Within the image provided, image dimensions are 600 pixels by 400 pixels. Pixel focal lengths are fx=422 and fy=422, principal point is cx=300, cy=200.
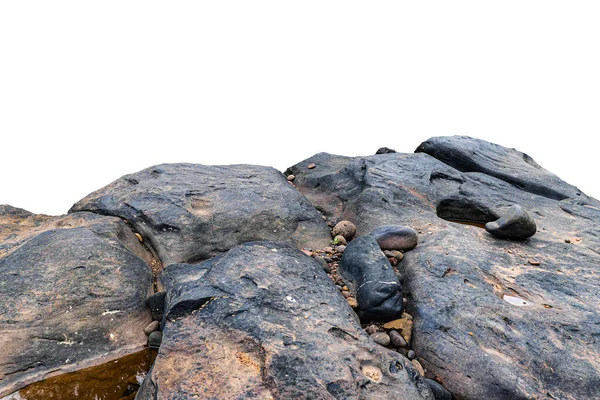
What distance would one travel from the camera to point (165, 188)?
194 inches

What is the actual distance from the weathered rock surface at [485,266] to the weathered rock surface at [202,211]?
0.74 metres

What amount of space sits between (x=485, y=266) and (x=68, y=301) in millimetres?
3602

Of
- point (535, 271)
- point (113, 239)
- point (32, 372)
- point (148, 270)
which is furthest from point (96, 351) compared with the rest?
point (535, 271)

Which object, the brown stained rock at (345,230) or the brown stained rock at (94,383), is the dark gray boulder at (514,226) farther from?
the brown stained rock at (94,383)

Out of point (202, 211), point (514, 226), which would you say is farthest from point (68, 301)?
point (514, 226)

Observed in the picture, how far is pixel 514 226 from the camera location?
446 cm

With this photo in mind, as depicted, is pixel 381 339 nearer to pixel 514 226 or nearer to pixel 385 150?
pixel 514 226

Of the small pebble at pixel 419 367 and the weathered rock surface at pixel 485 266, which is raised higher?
the weathered rock surface at pixel 485 266

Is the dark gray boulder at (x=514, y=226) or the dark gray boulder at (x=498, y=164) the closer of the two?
the dark gray boulder at (x=514, y=226)

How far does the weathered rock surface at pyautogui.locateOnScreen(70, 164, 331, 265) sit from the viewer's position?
14.1ft

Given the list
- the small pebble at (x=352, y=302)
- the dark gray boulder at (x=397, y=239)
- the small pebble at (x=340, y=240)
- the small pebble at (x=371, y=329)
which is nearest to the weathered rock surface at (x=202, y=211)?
the small pebble at (x=340, y=240)

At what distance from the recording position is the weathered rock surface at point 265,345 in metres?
2.41

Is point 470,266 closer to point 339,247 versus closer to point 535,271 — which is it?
point 535,271

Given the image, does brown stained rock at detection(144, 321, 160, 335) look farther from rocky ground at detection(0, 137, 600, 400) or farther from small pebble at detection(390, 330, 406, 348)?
small pebble at detection(390, 330, 406, 348)
